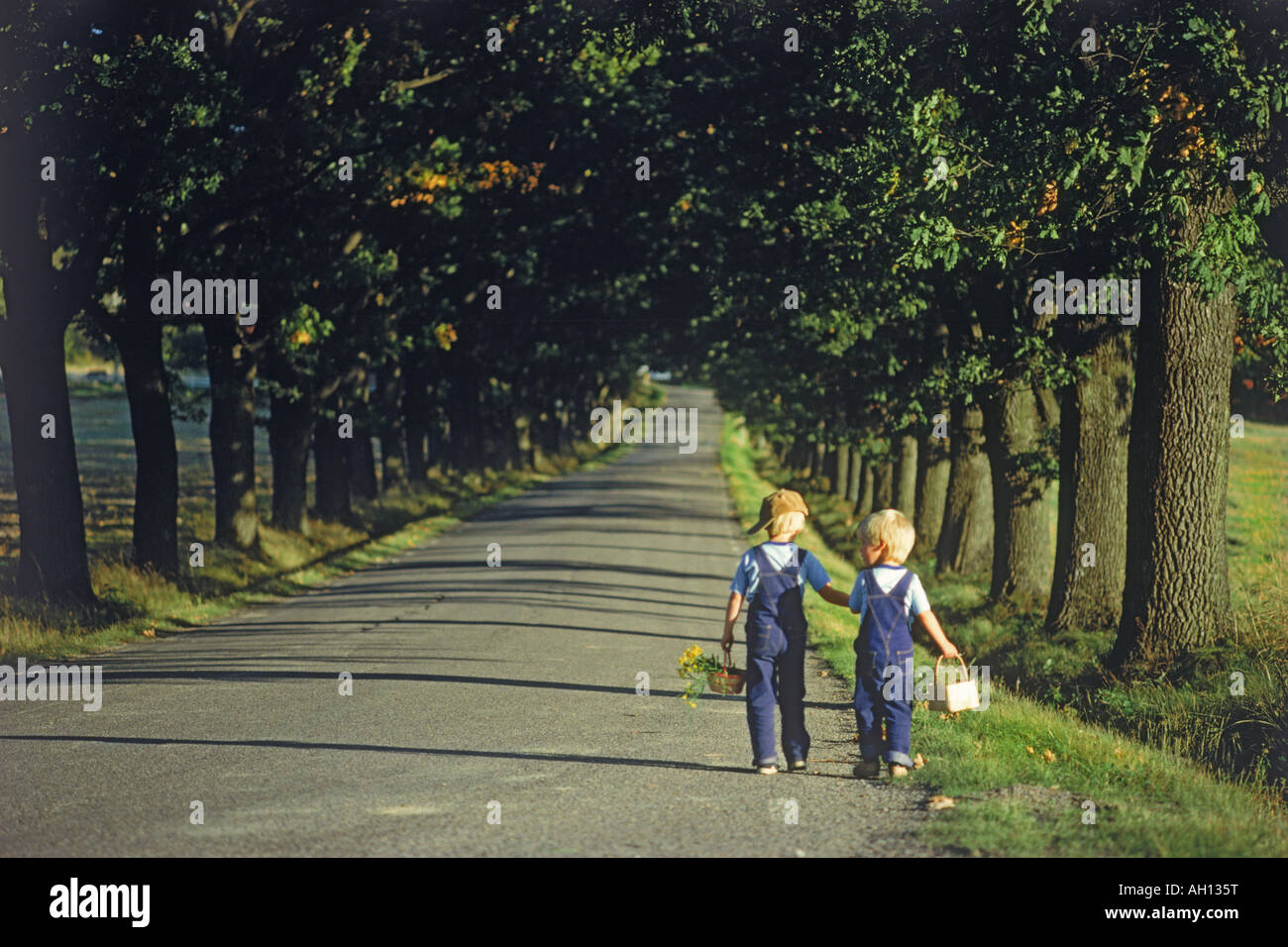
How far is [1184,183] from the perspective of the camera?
12250 mm

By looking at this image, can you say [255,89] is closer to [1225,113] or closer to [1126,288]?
[1126,288]

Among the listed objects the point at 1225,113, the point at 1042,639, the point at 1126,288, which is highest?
the point at 1225,113

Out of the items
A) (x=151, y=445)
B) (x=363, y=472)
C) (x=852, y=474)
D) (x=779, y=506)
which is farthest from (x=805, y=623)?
(x=852, y=474)

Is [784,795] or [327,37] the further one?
[327,37]

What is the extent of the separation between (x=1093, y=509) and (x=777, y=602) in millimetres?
11333

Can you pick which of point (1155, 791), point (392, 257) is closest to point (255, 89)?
point (392, 257)

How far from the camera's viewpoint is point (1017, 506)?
22.0 meters

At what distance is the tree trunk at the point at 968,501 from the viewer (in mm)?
26406

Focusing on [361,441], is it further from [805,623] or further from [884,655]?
[884,655]

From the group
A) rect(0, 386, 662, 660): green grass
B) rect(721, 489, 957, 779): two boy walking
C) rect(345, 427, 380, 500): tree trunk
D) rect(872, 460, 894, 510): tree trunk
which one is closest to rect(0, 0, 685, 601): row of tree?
rect(0, 386, 662, 660): green grass

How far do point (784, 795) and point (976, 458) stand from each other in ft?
62.6

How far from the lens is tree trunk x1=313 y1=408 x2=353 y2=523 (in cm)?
3259
